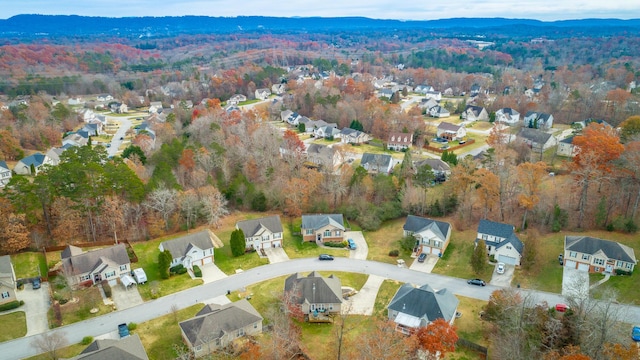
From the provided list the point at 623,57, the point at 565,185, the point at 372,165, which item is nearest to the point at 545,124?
the point at 565,185

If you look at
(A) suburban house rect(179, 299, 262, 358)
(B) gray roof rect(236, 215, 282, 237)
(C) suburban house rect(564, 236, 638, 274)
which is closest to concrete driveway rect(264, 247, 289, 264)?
(B) gray roof rect(236, 215, 282, 237)

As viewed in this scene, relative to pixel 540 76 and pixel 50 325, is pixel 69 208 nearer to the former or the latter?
pixel 50 325

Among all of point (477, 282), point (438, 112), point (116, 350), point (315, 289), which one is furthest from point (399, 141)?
point (116, 350)

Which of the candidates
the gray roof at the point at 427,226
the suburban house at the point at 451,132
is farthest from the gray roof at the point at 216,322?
the suburban house at the point at 451,132

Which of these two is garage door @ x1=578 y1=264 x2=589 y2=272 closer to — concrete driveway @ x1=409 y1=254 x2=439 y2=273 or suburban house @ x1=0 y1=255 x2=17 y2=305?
concrete driveway @ x1=409 y1=254 x2=439 y2=273

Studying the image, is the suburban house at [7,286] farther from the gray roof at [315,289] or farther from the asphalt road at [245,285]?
the gray roof at [315,289]

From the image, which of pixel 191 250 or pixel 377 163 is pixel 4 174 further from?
pixel 377 163
